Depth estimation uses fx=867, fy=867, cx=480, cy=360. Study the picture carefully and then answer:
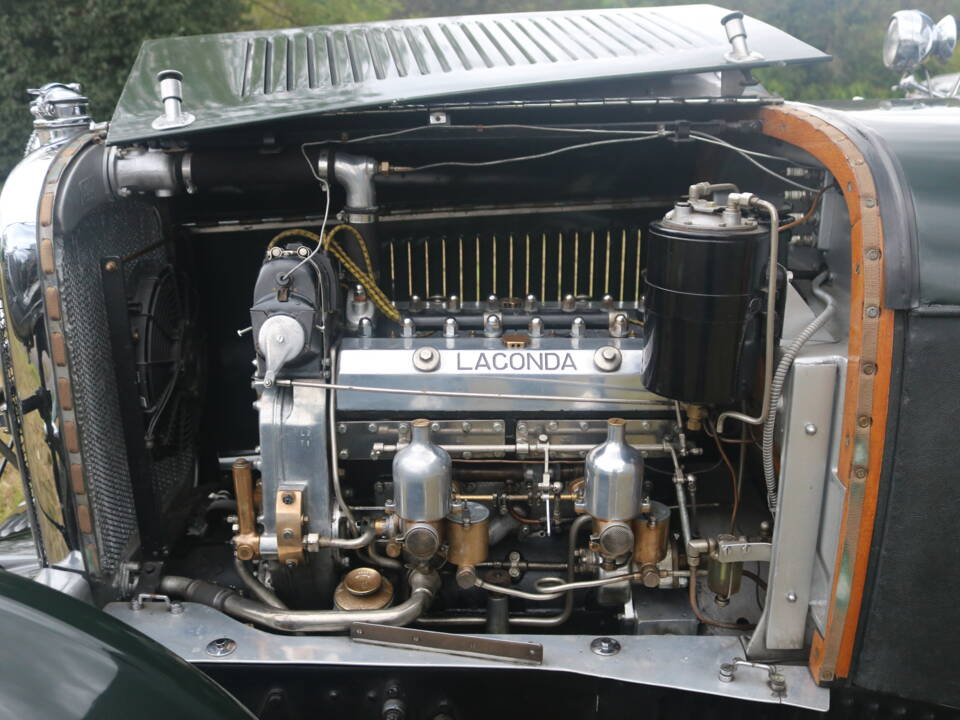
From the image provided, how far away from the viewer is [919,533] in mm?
1752

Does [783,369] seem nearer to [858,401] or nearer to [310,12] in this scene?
[858,401]

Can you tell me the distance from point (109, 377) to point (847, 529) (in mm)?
1892

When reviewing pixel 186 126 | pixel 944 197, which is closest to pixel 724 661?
pixel 944 197

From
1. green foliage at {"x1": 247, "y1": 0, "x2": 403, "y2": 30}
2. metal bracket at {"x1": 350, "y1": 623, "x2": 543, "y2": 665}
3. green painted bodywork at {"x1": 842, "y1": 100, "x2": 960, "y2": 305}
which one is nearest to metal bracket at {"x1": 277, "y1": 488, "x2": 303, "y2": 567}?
metal bracket at {"x1": 350, "y1": 623, "x2": 543, "y2": 665}

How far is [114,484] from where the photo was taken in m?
2.39

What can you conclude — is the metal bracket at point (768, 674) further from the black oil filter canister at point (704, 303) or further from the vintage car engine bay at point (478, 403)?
the black oil filter canister at point (704, 303)

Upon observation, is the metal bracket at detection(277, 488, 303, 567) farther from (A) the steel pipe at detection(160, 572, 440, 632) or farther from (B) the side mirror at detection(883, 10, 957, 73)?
(B) the side mirror at detection(883, 10, 957, 73)

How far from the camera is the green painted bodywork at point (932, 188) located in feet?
5.38

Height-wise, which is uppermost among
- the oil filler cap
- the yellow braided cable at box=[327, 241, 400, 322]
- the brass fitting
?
the yellow braided cable at box=[327, 241, 400, 322]

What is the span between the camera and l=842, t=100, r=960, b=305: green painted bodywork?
5.38ft

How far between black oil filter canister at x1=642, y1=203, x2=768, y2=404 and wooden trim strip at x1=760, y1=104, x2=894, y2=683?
0.76ft

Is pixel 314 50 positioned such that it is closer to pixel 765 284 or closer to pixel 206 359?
pixel 206 359

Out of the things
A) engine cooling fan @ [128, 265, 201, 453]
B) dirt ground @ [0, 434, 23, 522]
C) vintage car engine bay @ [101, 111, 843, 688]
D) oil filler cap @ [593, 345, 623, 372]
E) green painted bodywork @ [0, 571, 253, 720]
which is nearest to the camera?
green painted bodywork @ [0, 571, 253, 720]

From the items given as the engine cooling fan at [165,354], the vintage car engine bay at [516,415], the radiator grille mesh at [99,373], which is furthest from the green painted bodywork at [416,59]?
the engine cooling fan at [165,354]
